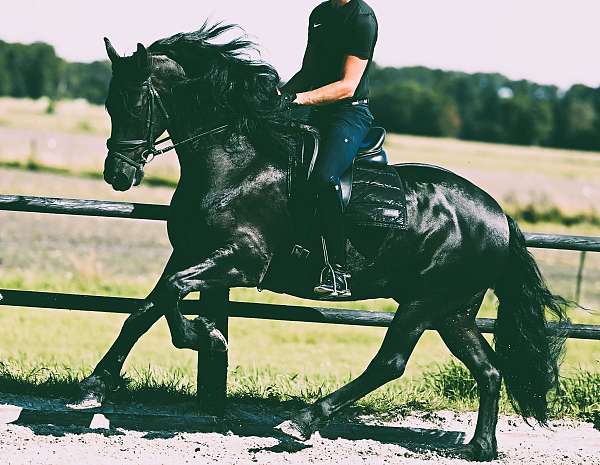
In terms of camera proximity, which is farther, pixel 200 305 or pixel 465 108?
pixel 465 108

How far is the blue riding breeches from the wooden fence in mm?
1224

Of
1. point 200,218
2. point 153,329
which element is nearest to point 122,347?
point 200,218

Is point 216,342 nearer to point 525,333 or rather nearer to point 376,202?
point 376,202

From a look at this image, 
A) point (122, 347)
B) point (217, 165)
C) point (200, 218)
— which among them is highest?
point (217, 165)

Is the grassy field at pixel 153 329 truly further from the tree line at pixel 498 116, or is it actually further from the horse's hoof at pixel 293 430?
the tree line at pixel 498 116

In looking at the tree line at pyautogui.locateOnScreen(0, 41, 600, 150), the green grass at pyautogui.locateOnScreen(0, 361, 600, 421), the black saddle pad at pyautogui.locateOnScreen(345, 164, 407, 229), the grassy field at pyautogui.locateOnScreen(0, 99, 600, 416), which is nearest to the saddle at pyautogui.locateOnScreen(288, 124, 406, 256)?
the black saddle pad at pyautogui.locateOnScreen(345, 164, 407, 229)

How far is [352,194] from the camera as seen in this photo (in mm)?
6305

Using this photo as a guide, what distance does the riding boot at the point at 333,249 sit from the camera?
610 centimetres

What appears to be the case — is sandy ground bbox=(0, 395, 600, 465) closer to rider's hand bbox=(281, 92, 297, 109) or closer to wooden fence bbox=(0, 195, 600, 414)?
wooden fence bbox=(0, 195, 600, 414)

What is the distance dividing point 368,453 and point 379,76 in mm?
129855

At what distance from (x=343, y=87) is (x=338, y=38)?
1.14ft

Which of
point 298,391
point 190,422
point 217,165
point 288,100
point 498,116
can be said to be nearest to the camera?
point 217,165

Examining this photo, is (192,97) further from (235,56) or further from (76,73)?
(76,73)

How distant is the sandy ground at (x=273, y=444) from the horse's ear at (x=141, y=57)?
228 centimetres
